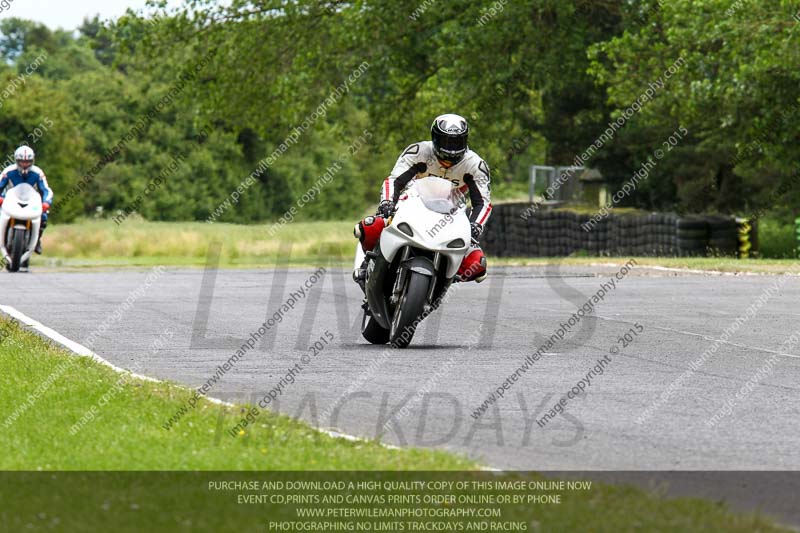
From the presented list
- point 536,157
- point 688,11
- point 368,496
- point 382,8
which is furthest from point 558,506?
point 536,157

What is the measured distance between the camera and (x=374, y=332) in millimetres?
13383

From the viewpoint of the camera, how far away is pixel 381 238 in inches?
505

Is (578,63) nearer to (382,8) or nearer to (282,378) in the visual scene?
(382,8)

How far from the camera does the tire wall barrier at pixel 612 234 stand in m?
32.1

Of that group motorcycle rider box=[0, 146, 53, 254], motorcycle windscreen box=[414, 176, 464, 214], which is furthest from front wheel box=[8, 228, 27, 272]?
motorcycle windscreen box=[414, 176, 464, 214]

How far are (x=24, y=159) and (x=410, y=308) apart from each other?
15810mm

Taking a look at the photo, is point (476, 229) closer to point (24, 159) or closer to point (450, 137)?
point (450, 137)

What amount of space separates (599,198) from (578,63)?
4738 mm

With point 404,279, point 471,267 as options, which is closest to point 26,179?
point 404,279

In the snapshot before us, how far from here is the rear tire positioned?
13.3m

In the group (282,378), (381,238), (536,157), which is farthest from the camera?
(536,157)

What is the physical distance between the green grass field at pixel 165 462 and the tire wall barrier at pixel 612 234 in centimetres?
2329

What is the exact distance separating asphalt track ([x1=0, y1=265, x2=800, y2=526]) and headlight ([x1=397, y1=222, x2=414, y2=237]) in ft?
3.21

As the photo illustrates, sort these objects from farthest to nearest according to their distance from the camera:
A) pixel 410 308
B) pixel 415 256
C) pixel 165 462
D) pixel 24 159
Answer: pixel 24 159, pixel 415 256, pixel 410 308, pixel 165 462
